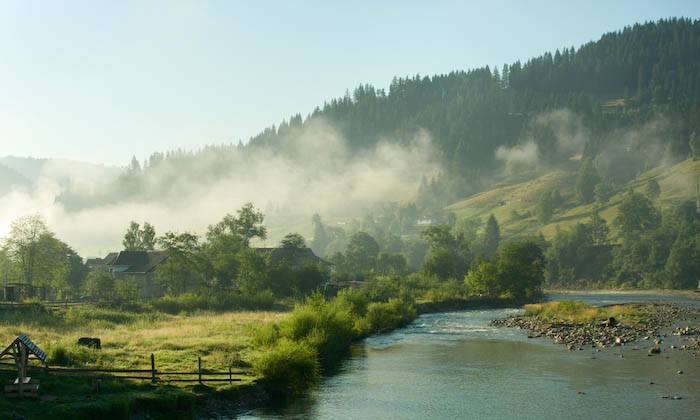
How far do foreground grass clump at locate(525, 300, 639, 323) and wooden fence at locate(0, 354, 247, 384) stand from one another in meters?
57.9

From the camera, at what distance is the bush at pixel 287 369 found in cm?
4350

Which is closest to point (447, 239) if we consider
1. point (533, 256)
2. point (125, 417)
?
point (533, 256)

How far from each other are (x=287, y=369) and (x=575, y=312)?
Answer: 199 ft

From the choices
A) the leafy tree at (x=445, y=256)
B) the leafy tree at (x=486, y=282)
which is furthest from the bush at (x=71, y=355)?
the leafy tree at (x=445, y=256)

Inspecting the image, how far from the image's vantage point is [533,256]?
150 meters

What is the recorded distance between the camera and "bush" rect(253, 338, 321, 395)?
4350cm

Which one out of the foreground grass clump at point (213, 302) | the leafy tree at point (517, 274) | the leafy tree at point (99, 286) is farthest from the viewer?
the leafy tree at point (517, 274)

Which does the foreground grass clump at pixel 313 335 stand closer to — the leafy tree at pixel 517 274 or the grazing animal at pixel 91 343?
the grazing animal at pixel 91 343

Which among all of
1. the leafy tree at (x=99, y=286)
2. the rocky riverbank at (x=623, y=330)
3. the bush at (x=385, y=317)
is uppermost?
the leafy tree at (x=99, y=286)

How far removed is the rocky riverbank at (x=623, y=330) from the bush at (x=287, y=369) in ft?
102

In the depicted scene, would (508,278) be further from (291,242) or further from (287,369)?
(287,369)

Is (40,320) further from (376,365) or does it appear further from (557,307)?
(557,307)

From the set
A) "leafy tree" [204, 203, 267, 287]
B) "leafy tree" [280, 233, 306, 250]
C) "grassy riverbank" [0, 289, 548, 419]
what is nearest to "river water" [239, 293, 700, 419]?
"grassy riverbank" [0, 289, 548, 419]

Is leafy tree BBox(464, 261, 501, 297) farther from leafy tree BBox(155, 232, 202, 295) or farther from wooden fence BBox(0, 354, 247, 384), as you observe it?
wooden fence BBox(0, 354, 247, 384)
